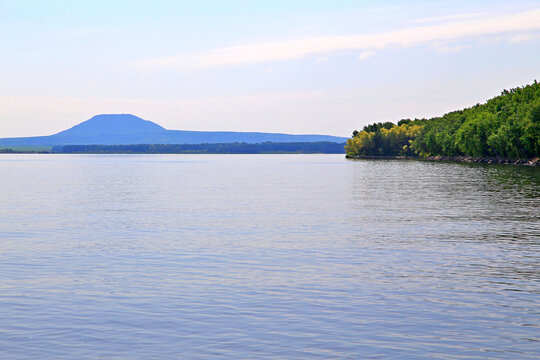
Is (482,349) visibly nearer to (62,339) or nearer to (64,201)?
(62,339)

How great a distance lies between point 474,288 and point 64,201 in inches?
1782

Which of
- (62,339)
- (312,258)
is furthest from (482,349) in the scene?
(312,258)

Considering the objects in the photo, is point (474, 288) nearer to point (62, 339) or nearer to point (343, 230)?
point (62, 339)

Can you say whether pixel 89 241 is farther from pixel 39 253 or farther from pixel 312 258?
pixel 312 258

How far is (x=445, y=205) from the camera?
52.3m

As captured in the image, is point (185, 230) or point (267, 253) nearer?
point (267, 253)

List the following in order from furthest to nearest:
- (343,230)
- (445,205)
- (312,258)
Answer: (445,205) → (343,230) → (312,258)

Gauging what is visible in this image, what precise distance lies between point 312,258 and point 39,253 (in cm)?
1117

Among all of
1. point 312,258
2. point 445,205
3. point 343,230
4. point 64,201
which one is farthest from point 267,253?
point 64,201

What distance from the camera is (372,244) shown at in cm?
3072

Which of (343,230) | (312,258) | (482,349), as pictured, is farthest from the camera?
(343,230)

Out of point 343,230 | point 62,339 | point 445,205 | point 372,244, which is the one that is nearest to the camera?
point 62,339

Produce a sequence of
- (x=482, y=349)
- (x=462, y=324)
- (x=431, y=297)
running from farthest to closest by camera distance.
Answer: (x=431, y=297) → (x=462, y=324) → (x=482, y=349)

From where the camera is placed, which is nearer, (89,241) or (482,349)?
(482,349)
